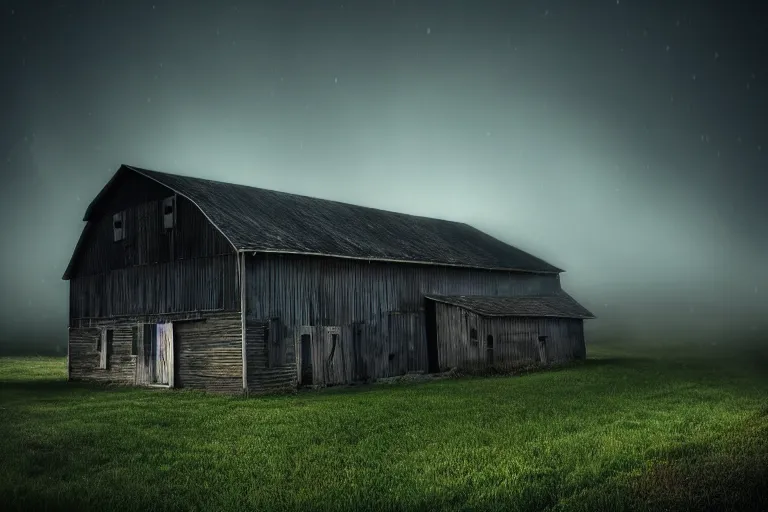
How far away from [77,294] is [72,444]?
2264cm

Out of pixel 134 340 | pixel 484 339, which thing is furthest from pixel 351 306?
pixel 134 340

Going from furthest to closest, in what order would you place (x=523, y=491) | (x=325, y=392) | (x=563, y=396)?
1. (x=325, y=392)
2. (x=563, y=396)
3. (x=523, y=491)

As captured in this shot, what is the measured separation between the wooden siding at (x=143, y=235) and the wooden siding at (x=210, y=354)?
9.37 ft

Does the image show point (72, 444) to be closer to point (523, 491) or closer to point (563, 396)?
point (523, 491)

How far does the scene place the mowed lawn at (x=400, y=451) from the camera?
847 centimetres

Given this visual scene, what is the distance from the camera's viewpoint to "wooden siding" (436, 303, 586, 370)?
1252 inches

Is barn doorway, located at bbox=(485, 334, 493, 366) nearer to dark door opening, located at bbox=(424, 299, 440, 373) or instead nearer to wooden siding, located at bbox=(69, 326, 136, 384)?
dark door opening, located at bbox=(424, 299, 440, 373)

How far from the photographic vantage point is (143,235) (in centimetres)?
2914

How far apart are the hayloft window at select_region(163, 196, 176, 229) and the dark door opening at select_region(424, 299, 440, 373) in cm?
1294

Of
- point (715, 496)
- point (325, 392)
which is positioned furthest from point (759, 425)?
point (325, 392)

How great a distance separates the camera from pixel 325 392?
2495 centimetres

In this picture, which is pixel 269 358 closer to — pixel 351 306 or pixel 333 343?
pixel 333 343

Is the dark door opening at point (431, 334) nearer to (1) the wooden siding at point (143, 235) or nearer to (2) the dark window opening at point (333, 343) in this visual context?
(2) the dark window opening at point (333, 343)

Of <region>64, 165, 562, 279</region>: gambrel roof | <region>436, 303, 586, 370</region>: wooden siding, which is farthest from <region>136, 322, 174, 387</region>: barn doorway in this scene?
<region>436, 303, 586, 370</region>: wooden siding
